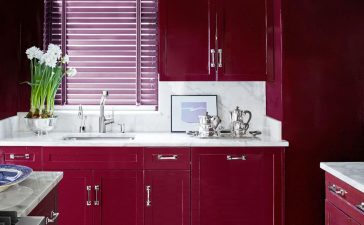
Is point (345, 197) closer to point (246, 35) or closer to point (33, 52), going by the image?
point (246, 35)

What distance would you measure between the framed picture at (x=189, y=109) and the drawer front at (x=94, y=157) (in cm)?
73

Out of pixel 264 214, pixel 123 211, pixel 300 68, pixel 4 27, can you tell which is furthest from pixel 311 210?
pixel 4 27

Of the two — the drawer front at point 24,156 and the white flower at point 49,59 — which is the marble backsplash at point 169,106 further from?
the drawer front at point 24,156

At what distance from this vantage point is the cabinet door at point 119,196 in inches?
142

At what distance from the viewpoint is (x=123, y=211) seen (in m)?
3.61

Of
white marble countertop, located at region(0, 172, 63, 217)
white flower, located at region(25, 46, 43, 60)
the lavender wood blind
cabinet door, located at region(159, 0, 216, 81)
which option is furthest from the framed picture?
white marble countertop, located at region(0, 172, 63, 217)

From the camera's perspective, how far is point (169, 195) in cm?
360

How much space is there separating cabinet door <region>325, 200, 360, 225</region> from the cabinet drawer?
1.17 m

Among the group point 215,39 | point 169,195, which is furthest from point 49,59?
point 169,195

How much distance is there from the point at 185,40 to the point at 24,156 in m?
1.52

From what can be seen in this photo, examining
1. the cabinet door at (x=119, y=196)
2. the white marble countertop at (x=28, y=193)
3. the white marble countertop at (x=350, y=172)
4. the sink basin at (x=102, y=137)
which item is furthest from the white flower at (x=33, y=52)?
the white marble countertop at (x=350, y=172)

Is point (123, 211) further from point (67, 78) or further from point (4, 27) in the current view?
point (4, 27)

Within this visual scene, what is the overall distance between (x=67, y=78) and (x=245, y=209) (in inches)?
78.5

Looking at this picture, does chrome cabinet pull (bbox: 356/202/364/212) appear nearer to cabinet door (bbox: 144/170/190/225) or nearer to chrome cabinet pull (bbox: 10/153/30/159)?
cabinet door (bbox: 144/170/190/225)
